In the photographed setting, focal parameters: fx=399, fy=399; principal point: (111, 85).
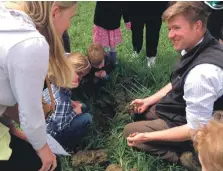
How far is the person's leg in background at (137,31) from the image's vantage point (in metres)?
4.08

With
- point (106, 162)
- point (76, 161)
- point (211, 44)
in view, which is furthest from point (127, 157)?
point (211, 44)

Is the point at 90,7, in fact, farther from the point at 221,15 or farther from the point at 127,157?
the point at 127,157

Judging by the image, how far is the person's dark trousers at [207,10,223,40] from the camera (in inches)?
159

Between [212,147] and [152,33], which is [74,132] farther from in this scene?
[152,33]

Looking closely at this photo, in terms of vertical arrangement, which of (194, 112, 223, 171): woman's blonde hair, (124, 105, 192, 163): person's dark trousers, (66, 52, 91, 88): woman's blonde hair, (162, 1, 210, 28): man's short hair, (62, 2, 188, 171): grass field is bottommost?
(62, 2, 188, 171): grass field

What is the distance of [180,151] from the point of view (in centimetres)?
281

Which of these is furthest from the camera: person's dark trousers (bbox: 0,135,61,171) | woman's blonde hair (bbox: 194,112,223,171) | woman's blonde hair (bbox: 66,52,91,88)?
woman's blonde hair (bbox: 66,52,91,88)

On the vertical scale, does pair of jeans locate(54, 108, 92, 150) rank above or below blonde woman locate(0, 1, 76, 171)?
below

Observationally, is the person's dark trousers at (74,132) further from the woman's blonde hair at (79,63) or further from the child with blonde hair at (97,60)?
the child with blonde hair at (97,60)

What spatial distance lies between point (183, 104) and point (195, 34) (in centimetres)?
48

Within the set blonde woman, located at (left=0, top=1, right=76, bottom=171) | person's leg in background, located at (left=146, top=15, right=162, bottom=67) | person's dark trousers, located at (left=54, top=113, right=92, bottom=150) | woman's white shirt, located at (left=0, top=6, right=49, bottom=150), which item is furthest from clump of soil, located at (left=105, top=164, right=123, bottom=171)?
person's leg in background, located at (left=146, top=15, right=162, bottom=67)

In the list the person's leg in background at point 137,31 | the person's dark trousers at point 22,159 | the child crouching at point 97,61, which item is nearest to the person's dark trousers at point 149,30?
the person's leg in background at point 137,31

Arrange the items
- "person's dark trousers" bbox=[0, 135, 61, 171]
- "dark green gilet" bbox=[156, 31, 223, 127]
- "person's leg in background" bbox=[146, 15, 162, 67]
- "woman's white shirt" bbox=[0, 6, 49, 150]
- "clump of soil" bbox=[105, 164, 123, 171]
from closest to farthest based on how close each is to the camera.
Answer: "woman's white shirt" bbox=[0, 6, 49, 150], "person's dark trousers" bbox=[0, 135, 61, 171], "dark green gilet" bbox=[156, 31, 223, 127], "clump of soil" bbox=[105, 164, 123, 171], "person's leg in background" bbox=[146, 15, 162, 67]

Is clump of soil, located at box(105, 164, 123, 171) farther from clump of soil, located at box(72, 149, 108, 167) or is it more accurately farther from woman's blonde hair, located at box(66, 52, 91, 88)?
woman's blonde hair, located at box(66, 52, 91, 88)
